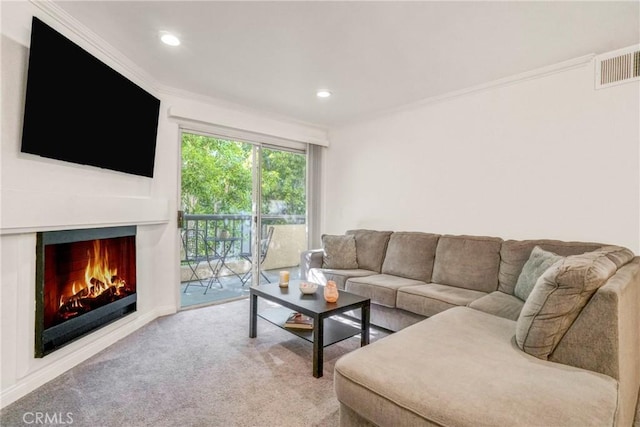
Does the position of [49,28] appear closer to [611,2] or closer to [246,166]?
[246,166]

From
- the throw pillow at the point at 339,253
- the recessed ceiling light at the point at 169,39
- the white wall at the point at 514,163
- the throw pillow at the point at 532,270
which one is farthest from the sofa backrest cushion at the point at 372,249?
the recessed ceiling light at the point at 169,39

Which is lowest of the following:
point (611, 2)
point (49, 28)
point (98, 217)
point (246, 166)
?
point (98, 217)

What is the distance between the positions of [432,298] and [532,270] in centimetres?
74

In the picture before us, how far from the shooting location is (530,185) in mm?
2832

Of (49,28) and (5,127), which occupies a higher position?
(49,28)

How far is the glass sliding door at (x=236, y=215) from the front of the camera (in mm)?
3598

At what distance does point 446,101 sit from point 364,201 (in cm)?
157

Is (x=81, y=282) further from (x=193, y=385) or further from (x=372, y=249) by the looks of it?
(x=372, y=249)

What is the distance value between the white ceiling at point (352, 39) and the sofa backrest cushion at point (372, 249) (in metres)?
1.65

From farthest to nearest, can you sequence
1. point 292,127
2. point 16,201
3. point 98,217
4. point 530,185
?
1. point 292,127
2. point 530,185
3. point 98,217
4. point 16,201

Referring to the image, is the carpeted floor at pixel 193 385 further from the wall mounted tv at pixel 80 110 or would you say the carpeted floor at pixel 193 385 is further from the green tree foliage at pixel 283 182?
the green tree foliage at pixel 283 182

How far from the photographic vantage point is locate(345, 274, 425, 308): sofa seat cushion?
2.76 meters

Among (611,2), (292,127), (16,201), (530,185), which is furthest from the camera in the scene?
(292,127)

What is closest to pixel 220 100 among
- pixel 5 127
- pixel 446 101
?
pixel 5 127
